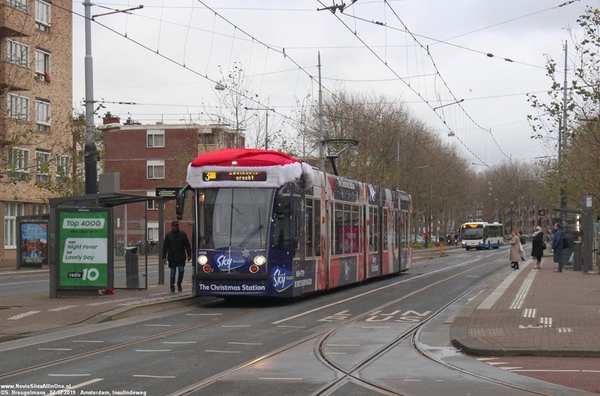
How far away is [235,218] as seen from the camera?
1866 centimetres

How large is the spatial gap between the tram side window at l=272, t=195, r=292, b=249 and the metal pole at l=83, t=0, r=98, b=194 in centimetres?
604

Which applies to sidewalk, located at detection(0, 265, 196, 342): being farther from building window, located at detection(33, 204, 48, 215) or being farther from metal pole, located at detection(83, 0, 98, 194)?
building window, located at detection(33, 204, 48, 215)

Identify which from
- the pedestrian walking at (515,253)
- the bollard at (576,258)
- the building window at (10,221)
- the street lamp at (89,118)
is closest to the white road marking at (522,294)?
the bollard at (576,258)

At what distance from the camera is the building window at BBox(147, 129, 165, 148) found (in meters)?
75.2

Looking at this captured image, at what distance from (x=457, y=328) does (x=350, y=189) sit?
35.5ft

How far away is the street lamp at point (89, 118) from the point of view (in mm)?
22391

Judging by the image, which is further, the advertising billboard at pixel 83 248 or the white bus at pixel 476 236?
the white bus at pixel 476 236

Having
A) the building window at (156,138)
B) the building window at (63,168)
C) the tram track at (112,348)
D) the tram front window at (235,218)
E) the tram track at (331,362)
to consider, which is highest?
the building window at (156,138)

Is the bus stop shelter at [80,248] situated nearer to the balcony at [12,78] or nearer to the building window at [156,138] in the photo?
the balcony at [12,78]

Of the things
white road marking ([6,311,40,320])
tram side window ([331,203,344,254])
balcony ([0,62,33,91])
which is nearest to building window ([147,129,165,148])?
balcony ([0,62,33,91])

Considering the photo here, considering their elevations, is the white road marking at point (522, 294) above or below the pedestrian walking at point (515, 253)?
below

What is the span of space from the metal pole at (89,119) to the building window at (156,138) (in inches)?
2025

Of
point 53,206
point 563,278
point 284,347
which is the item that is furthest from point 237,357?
point 563,278

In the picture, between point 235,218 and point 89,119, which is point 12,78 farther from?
point 235,218
